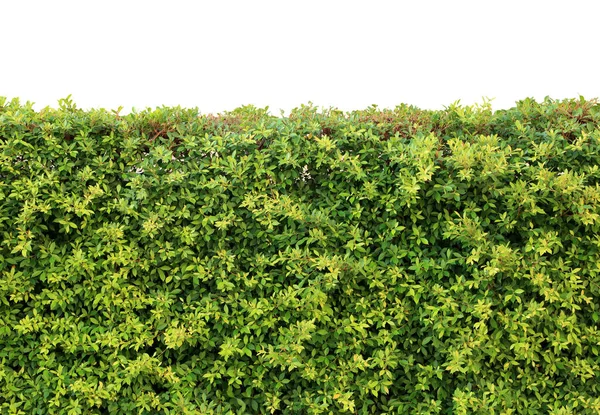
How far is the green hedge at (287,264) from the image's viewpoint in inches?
211

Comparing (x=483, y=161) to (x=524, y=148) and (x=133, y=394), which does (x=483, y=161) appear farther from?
(x=133, y=394)

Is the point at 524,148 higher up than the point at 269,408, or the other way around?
the point at 524,148

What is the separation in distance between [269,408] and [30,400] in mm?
1950

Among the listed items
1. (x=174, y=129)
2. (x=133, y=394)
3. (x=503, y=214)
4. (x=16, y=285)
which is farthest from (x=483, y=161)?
(x=16, y=285)

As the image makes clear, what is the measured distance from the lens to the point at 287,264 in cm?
538

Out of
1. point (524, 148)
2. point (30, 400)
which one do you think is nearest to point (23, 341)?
point (30, 400)

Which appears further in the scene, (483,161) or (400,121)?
(400,121)

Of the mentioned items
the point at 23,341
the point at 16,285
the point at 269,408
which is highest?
the point at 16,285

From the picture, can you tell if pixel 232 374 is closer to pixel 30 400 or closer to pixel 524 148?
pixel 30 400

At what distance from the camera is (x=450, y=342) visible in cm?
547

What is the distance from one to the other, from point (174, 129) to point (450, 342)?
2822 mm

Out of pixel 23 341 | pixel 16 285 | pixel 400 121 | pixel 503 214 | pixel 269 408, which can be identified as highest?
pixel 400 121

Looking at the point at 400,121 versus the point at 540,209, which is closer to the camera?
the point at 540,209

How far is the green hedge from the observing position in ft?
17.6
